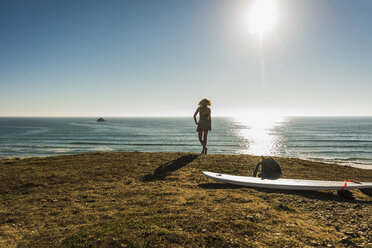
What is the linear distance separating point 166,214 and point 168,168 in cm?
484

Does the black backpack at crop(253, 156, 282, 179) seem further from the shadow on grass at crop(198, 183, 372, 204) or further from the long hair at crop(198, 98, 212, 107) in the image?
the long hair at crop(198, 98, 212, 107)

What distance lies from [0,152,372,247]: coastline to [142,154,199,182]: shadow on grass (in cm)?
21

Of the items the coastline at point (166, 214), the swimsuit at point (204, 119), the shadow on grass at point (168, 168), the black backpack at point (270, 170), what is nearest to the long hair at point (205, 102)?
the swimsuit at point (204, 119)

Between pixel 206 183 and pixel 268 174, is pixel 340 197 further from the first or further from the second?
pixel 206 183

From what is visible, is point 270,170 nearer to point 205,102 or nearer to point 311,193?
point 311,193

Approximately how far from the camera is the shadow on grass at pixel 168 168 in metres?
7.73

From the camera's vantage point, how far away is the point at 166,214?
4.28m

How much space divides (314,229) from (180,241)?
2567 mm

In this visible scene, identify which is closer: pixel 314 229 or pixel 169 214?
pixel 314 229

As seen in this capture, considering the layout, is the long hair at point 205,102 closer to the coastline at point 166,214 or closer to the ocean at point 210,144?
the coastline at point 166,214

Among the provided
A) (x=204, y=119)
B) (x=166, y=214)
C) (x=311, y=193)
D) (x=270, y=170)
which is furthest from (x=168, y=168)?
(x=311, y=193)

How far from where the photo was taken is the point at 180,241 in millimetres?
3271

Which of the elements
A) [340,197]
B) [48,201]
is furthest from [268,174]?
[48,201]

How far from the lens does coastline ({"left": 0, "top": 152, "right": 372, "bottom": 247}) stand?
3361 mm
